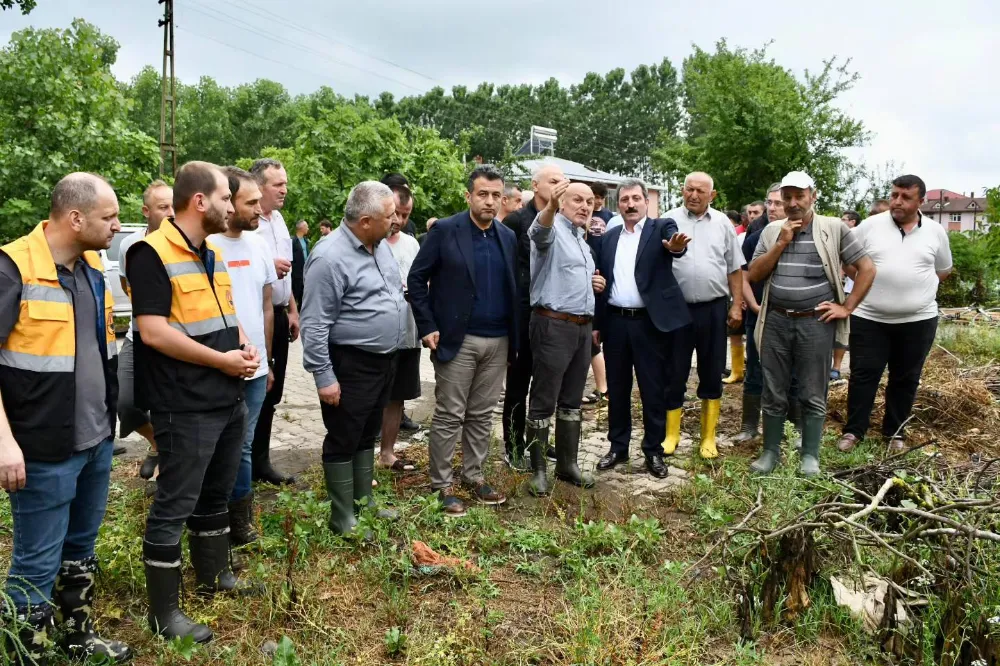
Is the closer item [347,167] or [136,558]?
[136,558]

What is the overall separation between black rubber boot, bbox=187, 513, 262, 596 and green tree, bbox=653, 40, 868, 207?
19.4 metres

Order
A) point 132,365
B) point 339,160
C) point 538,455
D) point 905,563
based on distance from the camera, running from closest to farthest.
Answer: point 905,563 < point 132,365 < point 538,455 < point 339,160

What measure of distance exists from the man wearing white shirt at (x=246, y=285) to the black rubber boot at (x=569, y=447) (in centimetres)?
206

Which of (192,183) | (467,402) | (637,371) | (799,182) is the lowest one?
(467,402)

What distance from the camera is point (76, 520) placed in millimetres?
2992

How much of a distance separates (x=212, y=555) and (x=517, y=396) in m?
2.79

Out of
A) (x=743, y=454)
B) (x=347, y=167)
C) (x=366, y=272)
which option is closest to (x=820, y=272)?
(x=743, y=454)

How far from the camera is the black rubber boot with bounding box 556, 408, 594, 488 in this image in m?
5.19

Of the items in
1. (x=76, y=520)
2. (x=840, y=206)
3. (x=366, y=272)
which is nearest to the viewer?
(x=76, y=520)

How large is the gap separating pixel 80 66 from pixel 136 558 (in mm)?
14115

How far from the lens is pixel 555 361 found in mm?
4934

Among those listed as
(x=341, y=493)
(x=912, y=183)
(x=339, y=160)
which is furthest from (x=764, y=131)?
(x=341, y=493)

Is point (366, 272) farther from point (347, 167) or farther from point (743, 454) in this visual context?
point (347, 167)

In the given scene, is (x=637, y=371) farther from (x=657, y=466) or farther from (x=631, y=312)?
(x=657, y=466)
